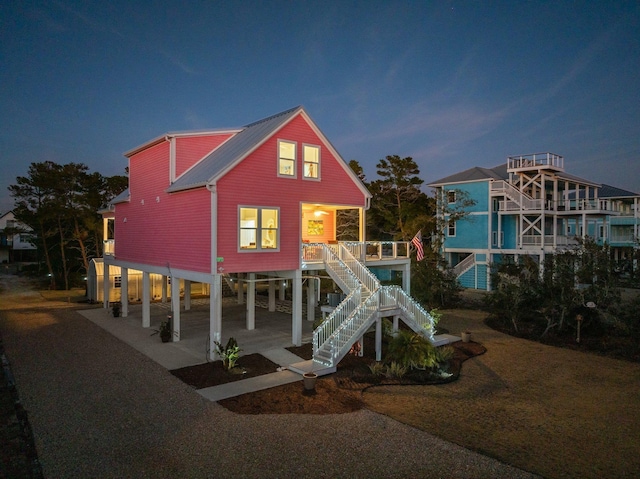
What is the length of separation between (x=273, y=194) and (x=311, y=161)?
8.69ft

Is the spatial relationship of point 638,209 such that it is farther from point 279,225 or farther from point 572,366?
point 279,225

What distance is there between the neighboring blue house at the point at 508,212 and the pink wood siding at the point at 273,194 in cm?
1872

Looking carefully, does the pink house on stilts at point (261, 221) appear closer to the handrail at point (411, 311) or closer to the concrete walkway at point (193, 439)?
the handrail at point (411, 311)

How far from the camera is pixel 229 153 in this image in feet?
59.8

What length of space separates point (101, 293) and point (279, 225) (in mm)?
20336

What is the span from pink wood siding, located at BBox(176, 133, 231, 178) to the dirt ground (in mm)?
11472

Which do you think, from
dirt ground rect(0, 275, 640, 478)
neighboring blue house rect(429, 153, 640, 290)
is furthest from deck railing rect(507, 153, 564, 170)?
dirt ground rect(0, 275, 640, 478)

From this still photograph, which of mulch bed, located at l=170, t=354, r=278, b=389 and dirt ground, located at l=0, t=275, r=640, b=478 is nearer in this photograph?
dirt ground, located at l=0, t=275, r=640, b=478

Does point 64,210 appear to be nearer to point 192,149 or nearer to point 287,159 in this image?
point 192,149

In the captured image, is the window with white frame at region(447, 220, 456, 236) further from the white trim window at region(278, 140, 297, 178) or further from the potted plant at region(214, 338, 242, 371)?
the potted plant at region(214, 338, 242, 371)

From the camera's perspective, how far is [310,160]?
19250mm

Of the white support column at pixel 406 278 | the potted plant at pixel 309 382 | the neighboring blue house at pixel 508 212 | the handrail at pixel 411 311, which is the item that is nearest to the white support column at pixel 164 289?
the white support column at pixel 406 278

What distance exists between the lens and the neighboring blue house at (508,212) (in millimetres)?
35938

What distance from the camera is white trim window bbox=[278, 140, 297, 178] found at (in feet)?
59.4
